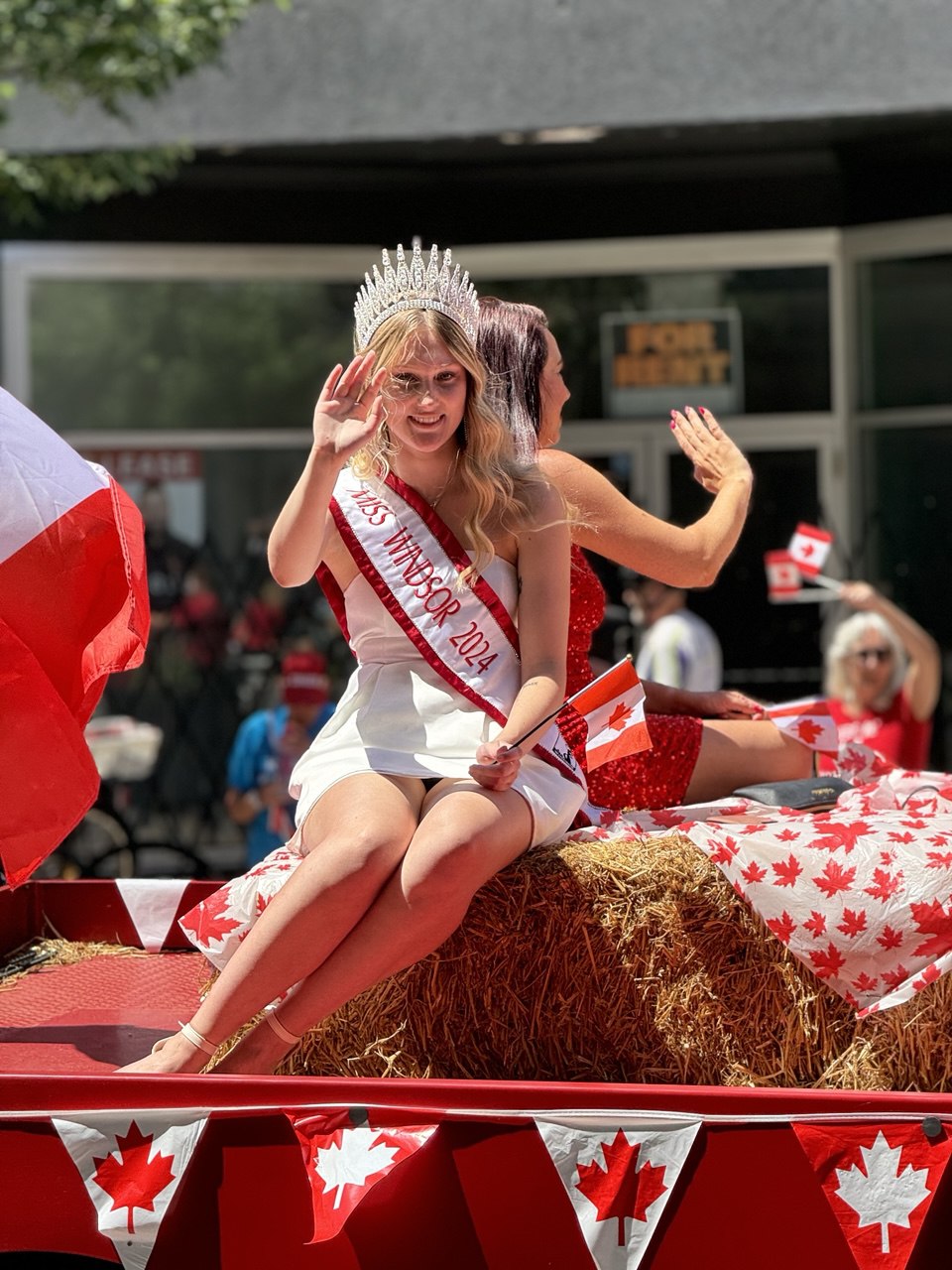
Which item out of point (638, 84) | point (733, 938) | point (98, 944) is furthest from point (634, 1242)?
point (638, 84)

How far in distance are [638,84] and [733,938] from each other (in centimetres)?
695

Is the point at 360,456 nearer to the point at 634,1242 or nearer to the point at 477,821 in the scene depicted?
the point at 477,821

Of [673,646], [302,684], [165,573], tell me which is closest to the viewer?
[302,684]

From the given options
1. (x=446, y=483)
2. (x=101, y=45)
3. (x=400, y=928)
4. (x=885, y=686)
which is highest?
(x=101, y=45)

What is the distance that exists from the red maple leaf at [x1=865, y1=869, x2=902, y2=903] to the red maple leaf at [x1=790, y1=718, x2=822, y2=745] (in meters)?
0.96

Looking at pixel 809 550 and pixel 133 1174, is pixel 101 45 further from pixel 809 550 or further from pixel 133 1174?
pixel 133 1174

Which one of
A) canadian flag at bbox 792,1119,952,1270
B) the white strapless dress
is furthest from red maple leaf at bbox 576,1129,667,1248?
the white strapless dress

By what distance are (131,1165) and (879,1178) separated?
3.96 ft

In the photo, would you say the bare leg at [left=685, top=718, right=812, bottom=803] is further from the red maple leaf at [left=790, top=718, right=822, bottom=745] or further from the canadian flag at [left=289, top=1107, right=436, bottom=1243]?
the canadian flag at [left=289, top=1107, right=436, bottom=1243]

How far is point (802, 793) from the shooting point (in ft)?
12.1

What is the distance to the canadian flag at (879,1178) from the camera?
253cm

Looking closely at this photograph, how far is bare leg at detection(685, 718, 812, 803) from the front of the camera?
154 inches

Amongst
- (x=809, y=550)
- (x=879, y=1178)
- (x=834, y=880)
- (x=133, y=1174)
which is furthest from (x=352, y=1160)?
(x=809, y=550)

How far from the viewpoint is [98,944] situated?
4309 millimetres
